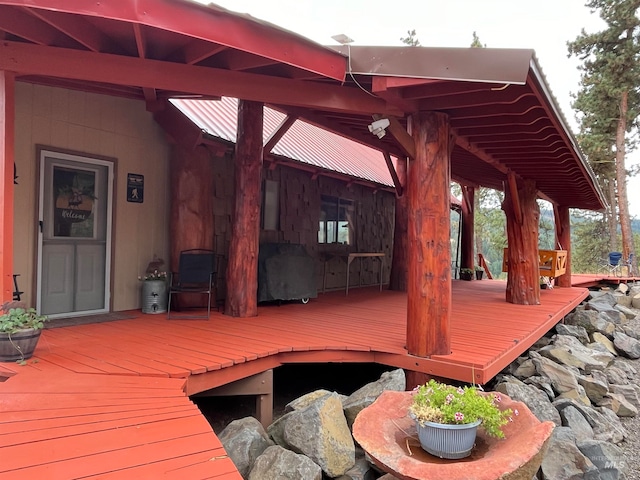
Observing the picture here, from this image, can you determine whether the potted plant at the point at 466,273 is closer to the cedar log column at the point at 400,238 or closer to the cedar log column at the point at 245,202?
the cedar log column at the point at 400,238

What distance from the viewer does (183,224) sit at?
5457mm

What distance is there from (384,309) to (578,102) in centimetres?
1348

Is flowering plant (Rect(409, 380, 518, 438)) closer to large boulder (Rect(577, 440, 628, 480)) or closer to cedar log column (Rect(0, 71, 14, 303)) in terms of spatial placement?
large boulder (Rect(577, 440, 628, 480))

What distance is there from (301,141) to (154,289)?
415 centimetres

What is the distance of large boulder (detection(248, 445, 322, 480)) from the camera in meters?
2.48

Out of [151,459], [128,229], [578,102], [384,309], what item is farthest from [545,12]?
[151,459]

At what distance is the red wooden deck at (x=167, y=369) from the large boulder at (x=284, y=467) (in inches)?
16.7

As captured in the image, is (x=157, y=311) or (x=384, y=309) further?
(x=384, y=309)

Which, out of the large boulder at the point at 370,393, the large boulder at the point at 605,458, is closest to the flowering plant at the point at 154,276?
the large boulder at the point at 370,393

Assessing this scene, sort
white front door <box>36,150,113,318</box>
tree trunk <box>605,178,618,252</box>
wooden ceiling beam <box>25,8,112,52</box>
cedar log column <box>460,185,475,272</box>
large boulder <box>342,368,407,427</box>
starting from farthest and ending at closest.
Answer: tree trunk <box>605,178,618,252</box> < cedar log column <box>460,185,475,272</box> < white front door <box>36,150,113,318</box> < large boulder <box>342,368,407,427</box> < wooden ceiling beam <box>25,8,112,52</box>

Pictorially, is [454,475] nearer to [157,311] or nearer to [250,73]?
[250,73]

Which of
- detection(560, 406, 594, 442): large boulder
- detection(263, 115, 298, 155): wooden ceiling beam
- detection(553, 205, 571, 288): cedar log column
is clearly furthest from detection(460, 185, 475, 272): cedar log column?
detection(560, 406, 594, 442): large boulder

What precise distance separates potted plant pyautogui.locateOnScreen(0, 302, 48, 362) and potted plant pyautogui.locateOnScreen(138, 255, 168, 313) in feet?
6.84

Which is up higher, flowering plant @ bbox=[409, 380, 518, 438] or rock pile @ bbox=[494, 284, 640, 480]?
flowering plant @ bbox=[409, 380, 518, 438]
